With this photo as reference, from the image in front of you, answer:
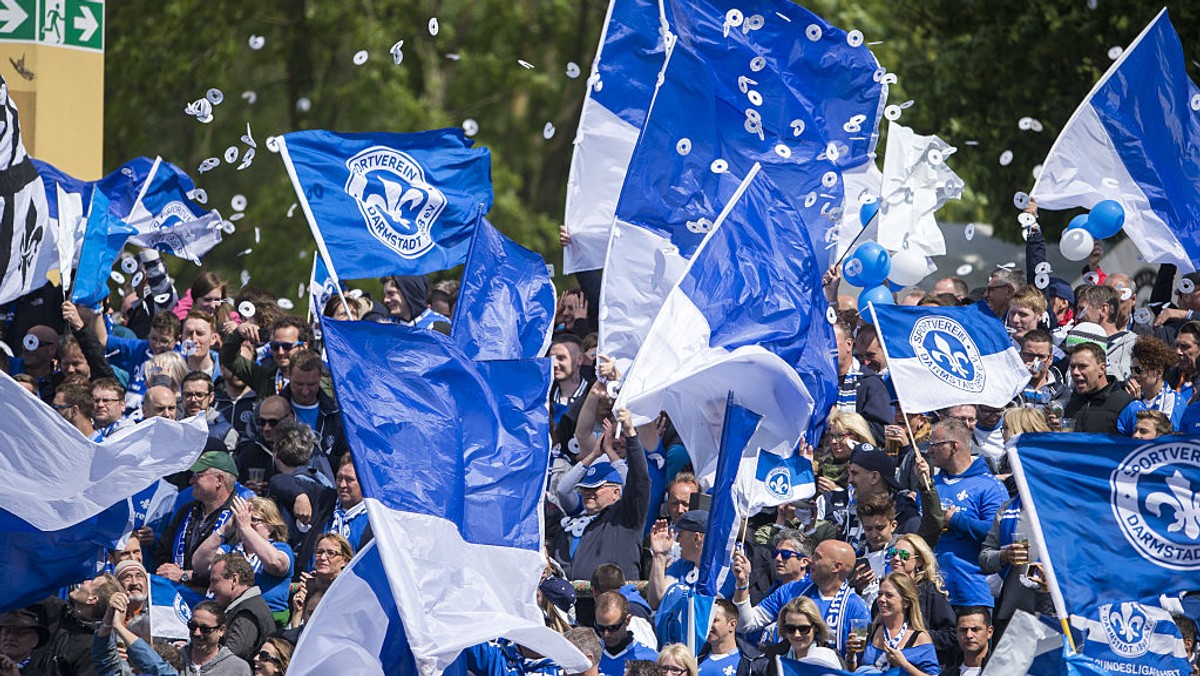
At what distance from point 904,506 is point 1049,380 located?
2.06m

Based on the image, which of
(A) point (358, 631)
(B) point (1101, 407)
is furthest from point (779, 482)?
(A) point (358, 631)

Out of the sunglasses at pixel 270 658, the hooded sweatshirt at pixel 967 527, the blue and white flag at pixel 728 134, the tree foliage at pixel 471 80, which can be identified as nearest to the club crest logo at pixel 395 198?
the blue and white flag at pixel 728 134

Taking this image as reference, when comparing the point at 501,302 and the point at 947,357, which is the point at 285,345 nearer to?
the point at 501,302

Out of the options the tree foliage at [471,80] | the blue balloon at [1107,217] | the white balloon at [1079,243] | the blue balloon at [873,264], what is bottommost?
the tree foliage at [471,80]

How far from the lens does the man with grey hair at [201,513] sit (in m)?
12.6

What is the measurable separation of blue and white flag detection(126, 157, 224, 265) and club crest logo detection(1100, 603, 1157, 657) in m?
8.80

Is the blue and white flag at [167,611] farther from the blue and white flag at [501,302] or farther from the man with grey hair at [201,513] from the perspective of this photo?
the blue and white flag at [501,302]

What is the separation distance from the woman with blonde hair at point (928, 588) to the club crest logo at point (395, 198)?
5.04 metres

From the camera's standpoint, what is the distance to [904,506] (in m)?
12.0

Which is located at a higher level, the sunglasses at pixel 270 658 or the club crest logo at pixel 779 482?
the club crest logo at pixel 779 482

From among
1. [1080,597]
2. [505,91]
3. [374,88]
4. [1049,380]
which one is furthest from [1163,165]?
[505,91]

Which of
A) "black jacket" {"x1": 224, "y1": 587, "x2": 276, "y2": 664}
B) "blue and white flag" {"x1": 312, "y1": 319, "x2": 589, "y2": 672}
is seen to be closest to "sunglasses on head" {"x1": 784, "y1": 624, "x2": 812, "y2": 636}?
"blue and white flag" {"x1": 312, "y1": 319, "x2": 589, "y2": 672}

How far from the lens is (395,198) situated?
48.9 ft

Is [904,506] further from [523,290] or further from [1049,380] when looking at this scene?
[523,290]
